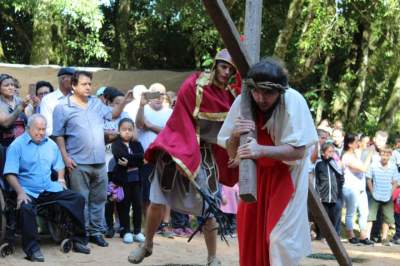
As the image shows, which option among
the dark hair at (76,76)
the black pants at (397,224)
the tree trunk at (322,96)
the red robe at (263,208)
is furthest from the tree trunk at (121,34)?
the red robe at (263,208)

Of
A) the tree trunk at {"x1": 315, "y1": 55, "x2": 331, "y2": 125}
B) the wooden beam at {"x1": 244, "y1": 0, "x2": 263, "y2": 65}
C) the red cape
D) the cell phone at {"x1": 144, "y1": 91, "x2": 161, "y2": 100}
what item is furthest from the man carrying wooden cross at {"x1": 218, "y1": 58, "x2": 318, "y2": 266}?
the tree trunk at {"x1": 315, "y1": 55, "x2": 331, "y2": 125}

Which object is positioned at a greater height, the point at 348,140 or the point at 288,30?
the point at 288,30

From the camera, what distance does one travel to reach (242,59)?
520cm

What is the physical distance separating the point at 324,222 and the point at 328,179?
15.5 ft

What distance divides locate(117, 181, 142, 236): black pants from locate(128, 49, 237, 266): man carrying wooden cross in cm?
265

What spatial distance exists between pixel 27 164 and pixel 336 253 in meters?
3.62

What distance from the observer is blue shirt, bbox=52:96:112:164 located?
841 centimetres

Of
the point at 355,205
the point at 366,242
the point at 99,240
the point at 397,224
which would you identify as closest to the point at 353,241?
the point at 366,242

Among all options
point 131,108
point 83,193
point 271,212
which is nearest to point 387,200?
point 131,108

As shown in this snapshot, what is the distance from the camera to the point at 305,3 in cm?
1559

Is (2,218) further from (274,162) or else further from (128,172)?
(274,162)

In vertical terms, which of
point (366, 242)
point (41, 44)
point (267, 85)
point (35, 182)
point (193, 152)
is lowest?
point (366, 242)

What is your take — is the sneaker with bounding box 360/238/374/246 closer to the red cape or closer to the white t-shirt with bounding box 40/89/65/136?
the white t-shirt with bounding box 40/89/65/136

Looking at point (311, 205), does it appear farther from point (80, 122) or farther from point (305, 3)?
point (305, 3)
